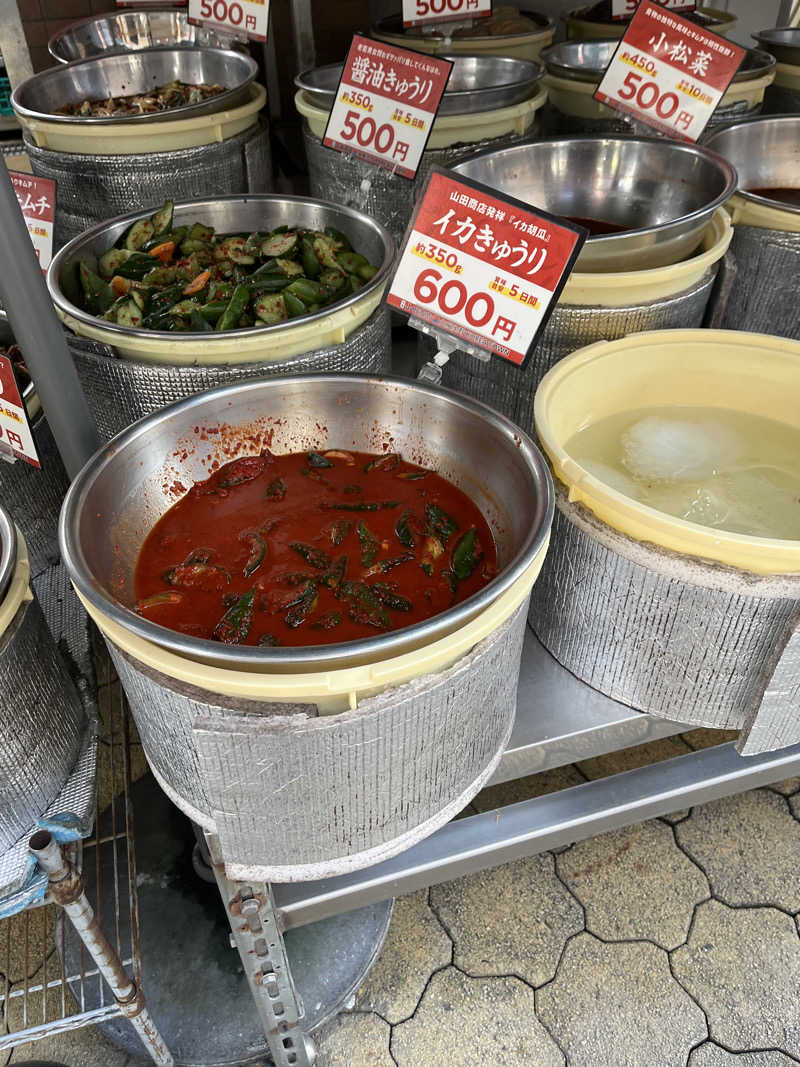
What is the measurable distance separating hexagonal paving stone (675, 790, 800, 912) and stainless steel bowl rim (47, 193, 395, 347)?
6.91 ft

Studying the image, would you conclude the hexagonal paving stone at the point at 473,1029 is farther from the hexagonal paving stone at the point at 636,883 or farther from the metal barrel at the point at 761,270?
the metal barrel at the point at 761,270

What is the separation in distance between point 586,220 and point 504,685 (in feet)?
6.46

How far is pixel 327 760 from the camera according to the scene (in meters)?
1.37

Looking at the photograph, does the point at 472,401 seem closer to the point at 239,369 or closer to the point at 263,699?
the point at 239,369

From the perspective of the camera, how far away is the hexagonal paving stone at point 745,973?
7.50 ft

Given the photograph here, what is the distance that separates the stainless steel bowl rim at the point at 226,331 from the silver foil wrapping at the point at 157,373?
0.08 m

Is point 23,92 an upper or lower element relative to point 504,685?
upper

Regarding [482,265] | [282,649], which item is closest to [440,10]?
[482,265]

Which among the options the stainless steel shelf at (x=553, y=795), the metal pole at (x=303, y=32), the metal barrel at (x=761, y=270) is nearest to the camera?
the stainless steel shelf at (x=553, y=795)

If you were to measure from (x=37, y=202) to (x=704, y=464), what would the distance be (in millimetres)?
2090

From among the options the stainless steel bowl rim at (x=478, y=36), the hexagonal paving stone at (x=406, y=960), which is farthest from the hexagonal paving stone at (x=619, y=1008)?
the stainless steel bowl rim at (x=478, y=36)

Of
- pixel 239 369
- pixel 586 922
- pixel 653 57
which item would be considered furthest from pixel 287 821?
pixel 653 57

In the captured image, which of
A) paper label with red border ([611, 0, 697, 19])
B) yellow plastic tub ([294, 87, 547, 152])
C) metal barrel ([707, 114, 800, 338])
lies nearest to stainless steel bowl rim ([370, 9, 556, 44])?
paper label with red border ([611, 0, 697, 19])

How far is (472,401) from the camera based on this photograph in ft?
6.00
